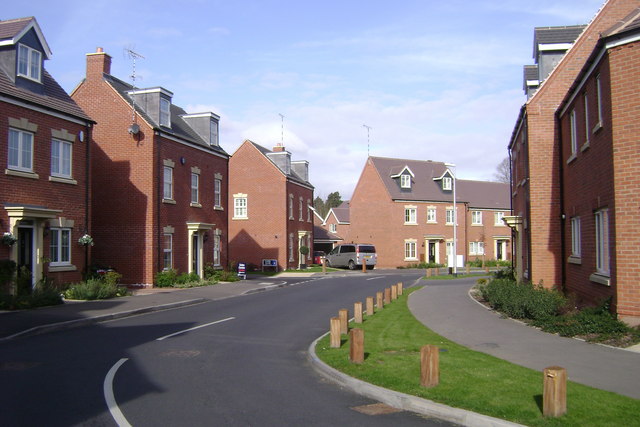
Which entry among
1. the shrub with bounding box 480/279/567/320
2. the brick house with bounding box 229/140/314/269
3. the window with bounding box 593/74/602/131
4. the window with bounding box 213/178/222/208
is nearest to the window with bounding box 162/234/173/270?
the window with bounding box 213/178/222/208

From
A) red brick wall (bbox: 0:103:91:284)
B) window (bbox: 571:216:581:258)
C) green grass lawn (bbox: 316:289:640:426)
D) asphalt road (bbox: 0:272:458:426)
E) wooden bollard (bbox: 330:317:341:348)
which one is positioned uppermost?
red brick wall (bbox: 0:103:91:284)

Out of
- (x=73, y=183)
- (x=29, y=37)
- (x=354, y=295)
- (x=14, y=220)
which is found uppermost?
(x=29, y=37)

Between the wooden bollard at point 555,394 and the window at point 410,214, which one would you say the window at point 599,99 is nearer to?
the wooden bollard at point 555,394

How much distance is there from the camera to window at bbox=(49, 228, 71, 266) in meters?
19.6

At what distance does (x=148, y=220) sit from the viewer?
24.8 m

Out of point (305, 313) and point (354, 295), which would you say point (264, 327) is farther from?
point (354, 295)

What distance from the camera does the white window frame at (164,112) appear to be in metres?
26.2

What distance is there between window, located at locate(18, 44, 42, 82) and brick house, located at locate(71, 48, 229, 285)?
5.59 meters

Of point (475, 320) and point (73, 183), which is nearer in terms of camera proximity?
point (475, 320)

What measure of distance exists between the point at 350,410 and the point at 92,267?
57.0 feet

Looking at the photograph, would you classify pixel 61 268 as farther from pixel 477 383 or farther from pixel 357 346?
pixel 477 383

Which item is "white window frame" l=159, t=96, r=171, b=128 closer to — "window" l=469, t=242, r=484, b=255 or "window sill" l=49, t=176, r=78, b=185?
"window sill" l=49, t=176, r=78, b=185

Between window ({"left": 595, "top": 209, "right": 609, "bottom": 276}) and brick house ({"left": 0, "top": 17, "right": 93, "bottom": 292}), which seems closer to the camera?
window ({"left": 595, "top": 209, "right": 609, "bottom": 276})

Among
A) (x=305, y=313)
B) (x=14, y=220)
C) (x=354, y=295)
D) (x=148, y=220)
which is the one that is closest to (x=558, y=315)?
(x=305, y=313)
